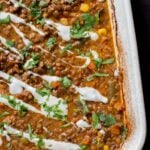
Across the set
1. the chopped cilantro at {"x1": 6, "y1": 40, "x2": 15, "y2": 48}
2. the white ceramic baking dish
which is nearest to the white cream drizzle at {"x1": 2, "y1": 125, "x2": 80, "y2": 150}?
the white ceramic baking dish

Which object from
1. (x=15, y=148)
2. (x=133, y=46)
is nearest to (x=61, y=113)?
(x=15, y=148)

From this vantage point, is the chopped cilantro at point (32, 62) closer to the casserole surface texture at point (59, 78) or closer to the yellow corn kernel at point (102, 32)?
the casserole surface texture at point (59, 78)

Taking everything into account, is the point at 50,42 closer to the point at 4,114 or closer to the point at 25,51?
the point at 25,51

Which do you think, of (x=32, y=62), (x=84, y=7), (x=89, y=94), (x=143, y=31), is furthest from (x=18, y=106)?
(x=143, y=31)

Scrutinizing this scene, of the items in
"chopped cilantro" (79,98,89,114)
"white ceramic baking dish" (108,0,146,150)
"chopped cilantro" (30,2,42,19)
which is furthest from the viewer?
"chopped cilantro" (30,2,42,19)

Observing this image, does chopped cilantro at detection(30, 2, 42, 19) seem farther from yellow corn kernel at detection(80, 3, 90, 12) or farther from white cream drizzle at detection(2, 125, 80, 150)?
white cream drizzle at detection(2, 125, 80, 150)
